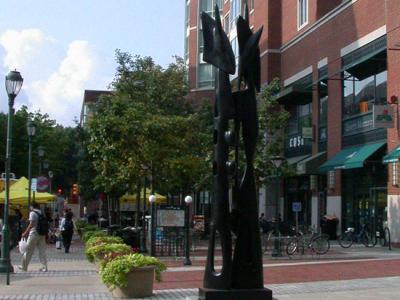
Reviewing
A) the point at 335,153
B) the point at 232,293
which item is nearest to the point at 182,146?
the point at 335,153

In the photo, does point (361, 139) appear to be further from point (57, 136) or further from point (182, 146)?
point (57, 136)

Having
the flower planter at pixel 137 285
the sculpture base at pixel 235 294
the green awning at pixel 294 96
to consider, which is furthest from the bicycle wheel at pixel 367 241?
the sculpture base at pixel 235 294

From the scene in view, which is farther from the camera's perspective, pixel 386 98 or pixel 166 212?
pixel 386 98

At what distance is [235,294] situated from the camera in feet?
34.6

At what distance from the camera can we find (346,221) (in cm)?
3412

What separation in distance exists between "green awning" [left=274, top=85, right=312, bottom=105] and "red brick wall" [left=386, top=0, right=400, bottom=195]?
9472 mm

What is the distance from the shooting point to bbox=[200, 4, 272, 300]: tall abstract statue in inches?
420

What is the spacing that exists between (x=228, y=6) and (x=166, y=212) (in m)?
38.2

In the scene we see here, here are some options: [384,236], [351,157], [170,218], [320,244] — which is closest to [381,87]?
[351,157]

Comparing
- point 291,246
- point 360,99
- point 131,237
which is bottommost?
point 291,246

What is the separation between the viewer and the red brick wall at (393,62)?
2786 centimetres

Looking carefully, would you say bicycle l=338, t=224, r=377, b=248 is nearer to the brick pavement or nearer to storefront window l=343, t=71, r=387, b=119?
storefront window l=343, t=71, r=387, b=119

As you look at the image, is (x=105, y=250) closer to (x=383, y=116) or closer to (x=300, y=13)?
(x=383, y=116)

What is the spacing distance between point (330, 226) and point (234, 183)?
76.3 feet
